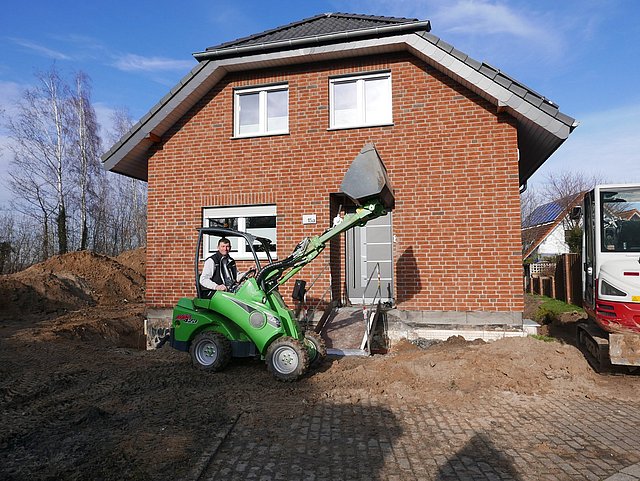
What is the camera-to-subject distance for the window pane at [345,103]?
10125 mm

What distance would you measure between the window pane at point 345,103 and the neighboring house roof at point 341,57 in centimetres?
65

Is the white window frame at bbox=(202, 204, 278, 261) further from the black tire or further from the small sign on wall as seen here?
the black tire

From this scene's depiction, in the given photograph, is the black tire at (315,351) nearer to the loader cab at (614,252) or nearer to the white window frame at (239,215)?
the white window frame at (239,215)

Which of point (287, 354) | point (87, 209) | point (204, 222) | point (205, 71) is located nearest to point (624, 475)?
point (287, 354)

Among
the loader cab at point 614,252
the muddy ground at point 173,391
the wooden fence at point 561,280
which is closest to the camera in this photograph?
the muddy ground at point 173,391

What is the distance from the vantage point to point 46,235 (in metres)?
30.6

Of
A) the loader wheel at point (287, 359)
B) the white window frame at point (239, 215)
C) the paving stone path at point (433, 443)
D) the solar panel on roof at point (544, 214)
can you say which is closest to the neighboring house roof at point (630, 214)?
the paving stone path at point (433, 443)

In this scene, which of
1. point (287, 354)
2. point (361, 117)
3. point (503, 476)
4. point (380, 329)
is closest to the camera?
point (503, 476)

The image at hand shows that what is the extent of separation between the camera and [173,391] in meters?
5.98

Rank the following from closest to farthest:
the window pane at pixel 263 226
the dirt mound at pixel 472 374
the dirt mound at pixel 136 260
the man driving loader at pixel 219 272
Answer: the dirt mound at pixel 472 374 → the man driving loader at pixel 219 272 → the window pane at pixel 263 226 → the dirt mound at pixel 136 260

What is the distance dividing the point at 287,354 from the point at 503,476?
10.5 ft

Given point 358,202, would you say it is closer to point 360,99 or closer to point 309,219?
point 309,219

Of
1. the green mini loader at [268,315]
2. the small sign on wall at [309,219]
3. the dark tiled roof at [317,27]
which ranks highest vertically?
the dark tiled roof at [317,27]

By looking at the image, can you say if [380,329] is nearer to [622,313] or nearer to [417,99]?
[622,313]
